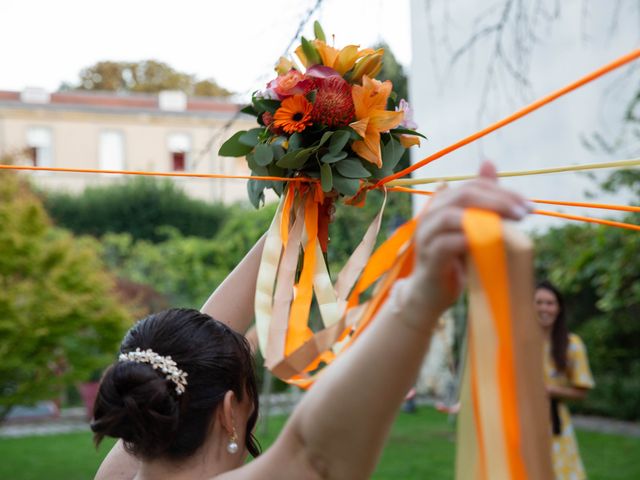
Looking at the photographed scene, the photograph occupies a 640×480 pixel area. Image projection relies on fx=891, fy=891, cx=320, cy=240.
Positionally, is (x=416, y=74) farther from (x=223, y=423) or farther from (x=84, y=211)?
(x=84, y=211)

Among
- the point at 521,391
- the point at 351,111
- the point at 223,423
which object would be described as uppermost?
the point at 351,111

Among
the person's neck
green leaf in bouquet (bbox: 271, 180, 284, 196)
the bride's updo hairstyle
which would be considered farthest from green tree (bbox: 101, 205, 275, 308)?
the person's neck

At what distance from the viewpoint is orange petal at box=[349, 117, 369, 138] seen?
207cm

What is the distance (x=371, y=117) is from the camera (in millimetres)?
2086

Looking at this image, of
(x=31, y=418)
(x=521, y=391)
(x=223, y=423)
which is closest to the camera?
(x=521, y=391)

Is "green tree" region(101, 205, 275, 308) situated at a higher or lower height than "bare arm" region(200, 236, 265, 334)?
lower

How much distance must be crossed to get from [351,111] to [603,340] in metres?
9.64

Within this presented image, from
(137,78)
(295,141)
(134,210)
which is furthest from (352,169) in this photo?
(137,78)

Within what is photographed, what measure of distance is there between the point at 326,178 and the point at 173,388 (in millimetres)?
643

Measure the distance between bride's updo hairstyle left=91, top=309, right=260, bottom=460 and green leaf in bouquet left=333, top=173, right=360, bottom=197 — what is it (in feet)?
1.50

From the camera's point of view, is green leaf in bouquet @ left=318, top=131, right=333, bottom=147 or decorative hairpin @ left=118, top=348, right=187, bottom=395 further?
green leaf in bouquet @ left=318, top=131, right=333, bottom=147

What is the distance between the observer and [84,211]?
29438 millimetres

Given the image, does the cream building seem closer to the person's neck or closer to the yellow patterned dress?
the yellow patterned dress

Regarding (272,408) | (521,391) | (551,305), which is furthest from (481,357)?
(272,408)
